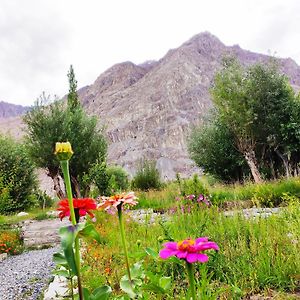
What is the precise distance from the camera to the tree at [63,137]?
16.1 meters

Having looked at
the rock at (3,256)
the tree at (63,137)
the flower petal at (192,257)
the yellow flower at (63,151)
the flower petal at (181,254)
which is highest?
the tree at (63,137)

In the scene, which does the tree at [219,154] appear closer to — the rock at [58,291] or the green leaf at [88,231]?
the rock at [58,291]

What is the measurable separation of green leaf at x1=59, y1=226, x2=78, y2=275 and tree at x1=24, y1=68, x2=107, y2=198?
46.4 ft

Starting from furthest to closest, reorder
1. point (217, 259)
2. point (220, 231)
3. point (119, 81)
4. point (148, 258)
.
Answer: point (119, 81)
point (220, 231)
point (148, 258)
point (217, 259)

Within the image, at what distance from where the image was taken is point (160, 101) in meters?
82.3

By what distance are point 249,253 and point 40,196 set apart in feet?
60.9

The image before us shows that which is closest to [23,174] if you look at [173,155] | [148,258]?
[148,258]

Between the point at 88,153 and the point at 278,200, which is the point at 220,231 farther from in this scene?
the point at 88,153

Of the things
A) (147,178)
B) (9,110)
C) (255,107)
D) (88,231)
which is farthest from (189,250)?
(9,110)

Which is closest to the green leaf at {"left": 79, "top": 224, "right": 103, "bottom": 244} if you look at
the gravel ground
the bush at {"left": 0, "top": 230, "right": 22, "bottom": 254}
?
the gravel ground

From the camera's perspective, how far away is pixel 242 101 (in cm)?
1576

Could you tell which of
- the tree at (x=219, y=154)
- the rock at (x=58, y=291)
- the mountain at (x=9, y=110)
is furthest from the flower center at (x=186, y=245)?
the mountain at (x=9, y=110)

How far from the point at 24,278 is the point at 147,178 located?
30.1 ft

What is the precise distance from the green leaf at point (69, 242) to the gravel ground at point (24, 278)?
3170 millimetres
